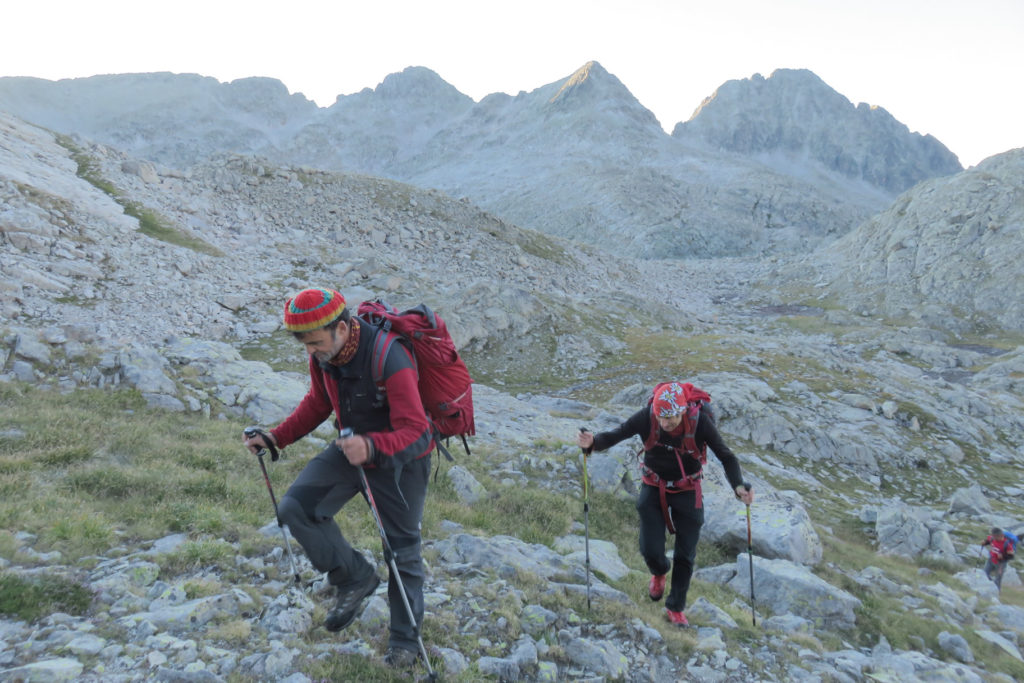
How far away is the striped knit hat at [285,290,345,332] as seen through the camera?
13.5 ft

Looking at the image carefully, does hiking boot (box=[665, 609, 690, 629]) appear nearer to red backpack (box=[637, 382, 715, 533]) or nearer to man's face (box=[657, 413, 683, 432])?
red backpack (box=[637, 382, 715, 533])

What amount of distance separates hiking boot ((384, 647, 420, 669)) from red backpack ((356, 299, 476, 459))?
6.00 ft

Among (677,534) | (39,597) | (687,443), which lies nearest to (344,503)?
(39,597)

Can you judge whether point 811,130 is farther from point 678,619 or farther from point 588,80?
point 678,619

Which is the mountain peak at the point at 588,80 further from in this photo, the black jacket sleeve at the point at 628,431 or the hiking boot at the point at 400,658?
the hiking boot at the point at 400,658

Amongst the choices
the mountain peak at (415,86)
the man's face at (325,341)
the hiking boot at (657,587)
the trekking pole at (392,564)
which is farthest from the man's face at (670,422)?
the mountain peak at (415,86)

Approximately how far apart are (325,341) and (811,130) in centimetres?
21141

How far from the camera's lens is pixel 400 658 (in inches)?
183

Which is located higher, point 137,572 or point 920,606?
point 137,572

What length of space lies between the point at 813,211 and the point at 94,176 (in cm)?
11802

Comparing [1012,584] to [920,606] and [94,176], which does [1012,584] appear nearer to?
[920,606]

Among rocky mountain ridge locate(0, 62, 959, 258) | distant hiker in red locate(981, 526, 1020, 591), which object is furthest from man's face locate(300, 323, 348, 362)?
rocky mountain ridge locate(0, 62, 959, 258)

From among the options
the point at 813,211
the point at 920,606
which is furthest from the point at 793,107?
the point at 920,606

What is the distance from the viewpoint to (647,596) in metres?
7.56
